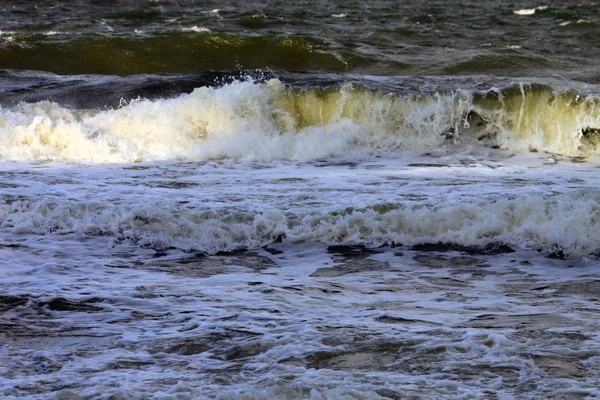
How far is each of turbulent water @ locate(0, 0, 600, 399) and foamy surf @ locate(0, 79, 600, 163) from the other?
3 cm

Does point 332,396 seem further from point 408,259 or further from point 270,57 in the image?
point 270,57

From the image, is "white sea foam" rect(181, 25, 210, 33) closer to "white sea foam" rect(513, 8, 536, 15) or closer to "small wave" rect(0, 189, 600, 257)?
"white sea foam" rect(513, 8, 536, 15)

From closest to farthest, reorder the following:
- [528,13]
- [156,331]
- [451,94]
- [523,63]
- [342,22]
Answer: [156,331] < [451,94] < [523,63] < [342,22] < [528,13]

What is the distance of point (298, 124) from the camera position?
471 inches

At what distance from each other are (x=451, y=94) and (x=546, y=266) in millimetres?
6306

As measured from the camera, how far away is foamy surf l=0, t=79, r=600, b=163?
34.9 feet

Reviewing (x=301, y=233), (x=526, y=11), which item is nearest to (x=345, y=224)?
(x=301, y=233)

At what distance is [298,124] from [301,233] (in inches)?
207

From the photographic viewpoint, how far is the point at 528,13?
23.1 metres

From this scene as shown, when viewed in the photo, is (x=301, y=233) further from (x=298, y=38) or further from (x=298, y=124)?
(x=298, y=38)

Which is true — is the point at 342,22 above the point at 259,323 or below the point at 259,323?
above

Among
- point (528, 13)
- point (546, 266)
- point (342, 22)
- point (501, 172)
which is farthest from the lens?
point (528, 13)

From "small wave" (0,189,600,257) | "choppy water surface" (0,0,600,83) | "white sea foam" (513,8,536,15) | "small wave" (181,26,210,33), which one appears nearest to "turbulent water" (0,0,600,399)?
"small wave" (0,189,600,257)

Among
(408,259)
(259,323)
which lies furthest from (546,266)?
(259,323)
